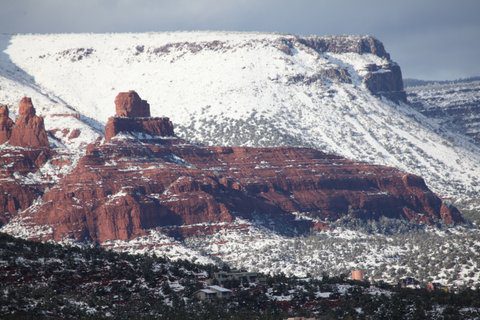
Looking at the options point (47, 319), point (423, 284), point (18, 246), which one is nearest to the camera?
point (47, 319)

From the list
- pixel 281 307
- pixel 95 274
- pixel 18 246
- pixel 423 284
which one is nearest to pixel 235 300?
pixel 281 307

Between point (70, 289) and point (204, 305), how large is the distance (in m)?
12.6

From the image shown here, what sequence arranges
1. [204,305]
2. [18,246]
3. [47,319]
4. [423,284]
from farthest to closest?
[423,284] → [18,246] → [204,305] → [47,319]

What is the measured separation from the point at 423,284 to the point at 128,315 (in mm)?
67733

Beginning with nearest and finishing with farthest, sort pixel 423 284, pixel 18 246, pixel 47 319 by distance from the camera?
pixel 47 319, pixel 18 246, pixel 423 284

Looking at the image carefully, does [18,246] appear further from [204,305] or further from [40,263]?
[204,305]

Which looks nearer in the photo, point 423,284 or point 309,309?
point 309,309

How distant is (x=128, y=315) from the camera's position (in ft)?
458

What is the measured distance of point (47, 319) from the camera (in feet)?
440

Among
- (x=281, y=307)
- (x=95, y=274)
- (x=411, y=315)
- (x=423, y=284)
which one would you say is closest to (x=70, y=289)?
(x=95, y=274)

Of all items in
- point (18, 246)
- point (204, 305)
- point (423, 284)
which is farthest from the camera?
point (423, 284)

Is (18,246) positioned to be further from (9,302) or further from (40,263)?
(9,302)

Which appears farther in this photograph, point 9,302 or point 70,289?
point 70,289

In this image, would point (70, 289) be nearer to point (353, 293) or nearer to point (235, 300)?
point (235, 300)
